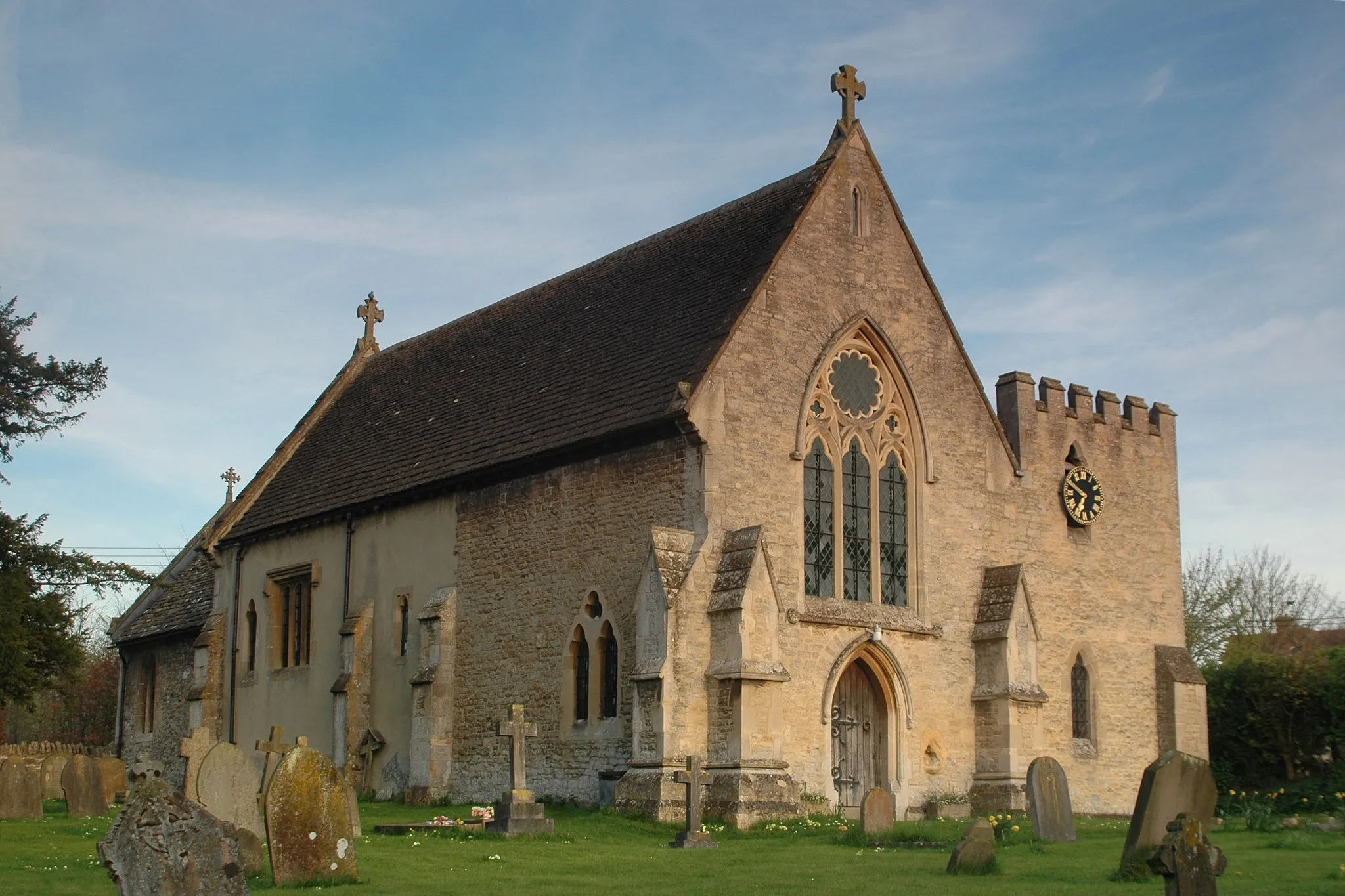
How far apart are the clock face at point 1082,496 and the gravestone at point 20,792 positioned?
59.9ft

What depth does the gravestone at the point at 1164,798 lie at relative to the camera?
14.7 meters

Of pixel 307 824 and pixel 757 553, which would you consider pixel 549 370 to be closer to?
pixel 757 553

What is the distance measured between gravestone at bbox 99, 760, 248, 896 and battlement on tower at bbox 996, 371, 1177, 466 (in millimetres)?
20087

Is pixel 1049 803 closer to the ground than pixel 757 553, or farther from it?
closer to the ground

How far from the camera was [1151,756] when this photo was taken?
93.2 feet

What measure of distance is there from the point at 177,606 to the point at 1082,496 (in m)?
23.2

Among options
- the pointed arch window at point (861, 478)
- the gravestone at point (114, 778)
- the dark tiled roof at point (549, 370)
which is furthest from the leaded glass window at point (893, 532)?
the gravestone at point (114, 778)

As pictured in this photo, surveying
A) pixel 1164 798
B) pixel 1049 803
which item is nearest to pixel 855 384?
pixel 1049 803

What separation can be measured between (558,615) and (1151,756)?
1177 cm

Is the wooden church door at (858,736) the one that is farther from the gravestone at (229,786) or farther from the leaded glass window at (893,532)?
the gravestone at (229,786)

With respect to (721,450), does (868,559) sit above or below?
below

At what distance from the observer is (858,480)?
83.0ft

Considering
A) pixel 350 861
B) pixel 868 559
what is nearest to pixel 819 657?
pixel 868 559

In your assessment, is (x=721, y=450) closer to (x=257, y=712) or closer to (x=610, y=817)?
(x=610, y=817)
